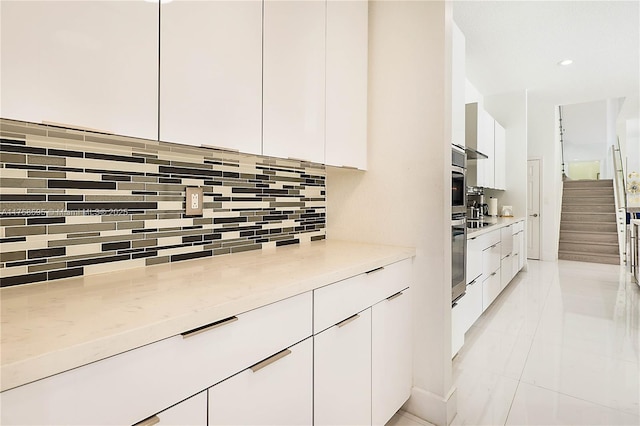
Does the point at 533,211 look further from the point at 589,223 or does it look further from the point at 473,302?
the point at 473,302

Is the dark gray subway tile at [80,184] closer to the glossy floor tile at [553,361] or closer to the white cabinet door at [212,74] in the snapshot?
the white cabinet door at [212,74]

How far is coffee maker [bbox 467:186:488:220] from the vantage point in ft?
14.0

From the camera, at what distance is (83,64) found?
84cm

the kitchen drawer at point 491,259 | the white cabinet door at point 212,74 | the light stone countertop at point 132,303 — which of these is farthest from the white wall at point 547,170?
the white cabinet door at point 212,74

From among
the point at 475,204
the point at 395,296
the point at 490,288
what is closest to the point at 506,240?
the point at 475,204

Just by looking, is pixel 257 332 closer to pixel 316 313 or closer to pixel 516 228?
pixel 316 313

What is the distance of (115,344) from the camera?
63 centimetres

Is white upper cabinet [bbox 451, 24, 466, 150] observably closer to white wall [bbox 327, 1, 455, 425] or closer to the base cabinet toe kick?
white wall [bbox 327, 1, 455, 425]

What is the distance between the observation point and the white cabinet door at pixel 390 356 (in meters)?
1.42

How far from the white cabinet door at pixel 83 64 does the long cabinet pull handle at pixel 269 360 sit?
0.73 meters

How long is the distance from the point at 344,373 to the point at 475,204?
388 cm

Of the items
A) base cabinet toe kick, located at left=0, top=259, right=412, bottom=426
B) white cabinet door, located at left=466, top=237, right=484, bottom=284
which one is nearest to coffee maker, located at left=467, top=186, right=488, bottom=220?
white cabinet door, located at left=466, top=237, right=484, bottom=284

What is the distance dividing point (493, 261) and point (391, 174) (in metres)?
2.11

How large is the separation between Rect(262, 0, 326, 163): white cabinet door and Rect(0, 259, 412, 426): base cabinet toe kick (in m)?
0.63
